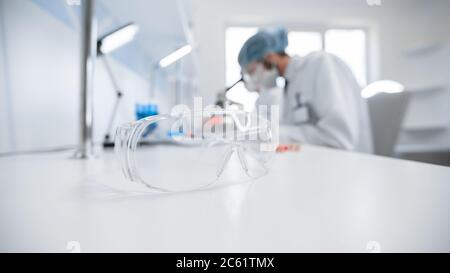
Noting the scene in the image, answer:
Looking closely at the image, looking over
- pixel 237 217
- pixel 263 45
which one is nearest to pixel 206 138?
pixel 237 217

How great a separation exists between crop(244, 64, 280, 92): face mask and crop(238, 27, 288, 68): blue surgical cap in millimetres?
88

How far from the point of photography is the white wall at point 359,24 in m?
3.63

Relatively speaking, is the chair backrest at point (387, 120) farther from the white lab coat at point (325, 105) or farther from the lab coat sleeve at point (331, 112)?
the lab coat sleeve at point (331, 112)

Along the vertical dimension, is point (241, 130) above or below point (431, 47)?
below

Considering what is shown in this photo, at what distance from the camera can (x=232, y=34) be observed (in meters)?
3.82

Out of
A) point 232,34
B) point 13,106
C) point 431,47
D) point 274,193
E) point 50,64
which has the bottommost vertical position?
point 274,193

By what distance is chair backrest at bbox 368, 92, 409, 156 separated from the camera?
1.60 meters

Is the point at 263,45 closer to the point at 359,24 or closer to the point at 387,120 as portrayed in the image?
the point at 387,120

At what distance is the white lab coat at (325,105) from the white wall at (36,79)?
0.94 meters

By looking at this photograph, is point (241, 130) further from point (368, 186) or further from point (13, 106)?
point (13, 106)

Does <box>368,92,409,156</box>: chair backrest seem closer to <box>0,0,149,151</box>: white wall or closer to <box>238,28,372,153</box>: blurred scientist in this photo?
<box>238,28,372,153</box>: blurred scientist

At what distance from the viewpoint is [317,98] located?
4.57 feet
